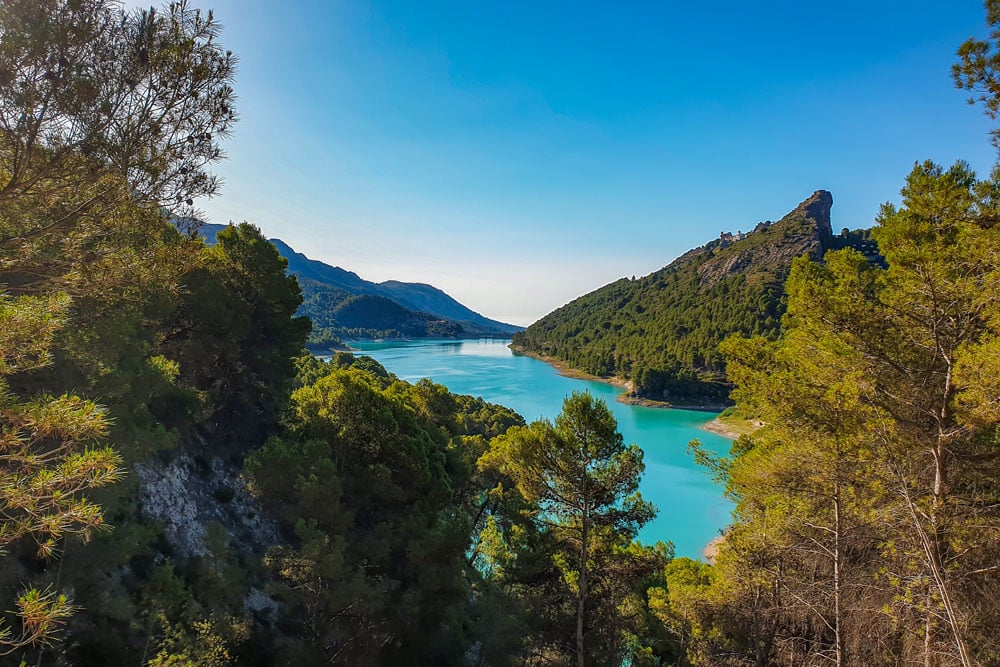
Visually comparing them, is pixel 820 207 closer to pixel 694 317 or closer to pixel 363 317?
pixel 694 317

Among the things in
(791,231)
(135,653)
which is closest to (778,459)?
(135,653)

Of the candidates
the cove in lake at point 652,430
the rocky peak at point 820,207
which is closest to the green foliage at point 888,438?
the cove in lake at point 652,430

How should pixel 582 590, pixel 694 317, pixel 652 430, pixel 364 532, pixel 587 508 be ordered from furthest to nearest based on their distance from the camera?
pixel 694 317 < pixel 652 430 < pixel 364 532 < pixel 587 508 < pixel 582 590

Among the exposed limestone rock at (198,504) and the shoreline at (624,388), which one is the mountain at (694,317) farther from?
the exposed limestone rock at (198,504)

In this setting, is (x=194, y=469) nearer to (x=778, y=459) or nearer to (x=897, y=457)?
(x=778, y=459)

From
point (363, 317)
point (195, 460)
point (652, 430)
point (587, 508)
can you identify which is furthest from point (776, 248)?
point (363, 317)
